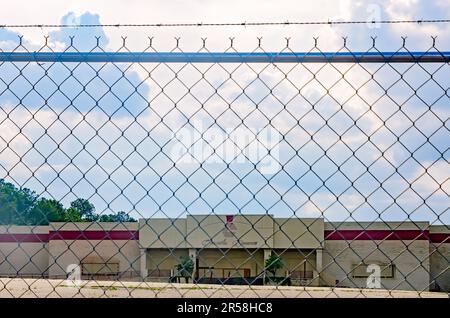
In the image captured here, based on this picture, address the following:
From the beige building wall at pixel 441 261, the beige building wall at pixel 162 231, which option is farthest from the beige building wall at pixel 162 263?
the beige building wall at pixel 441 261

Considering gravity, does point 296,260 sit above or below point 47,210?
above

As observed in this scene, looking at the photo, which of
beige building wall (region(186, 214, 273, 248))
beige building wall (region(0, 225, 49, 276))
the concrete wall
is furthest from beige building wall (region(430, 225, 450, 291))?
beige building wall (region(0, 225, 49, 276))

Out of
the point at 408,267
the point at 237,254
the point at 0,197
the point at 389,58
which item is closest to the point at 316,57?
the point at 389,58

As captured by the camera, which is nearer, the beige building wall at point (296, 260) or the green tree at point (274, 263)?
the green tree at point (274, 263)

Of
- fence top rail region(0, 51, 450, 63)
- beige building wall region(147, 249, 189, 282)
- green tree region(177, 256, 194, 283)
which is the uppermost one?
beige building wall region(147, 249, 189, 282)

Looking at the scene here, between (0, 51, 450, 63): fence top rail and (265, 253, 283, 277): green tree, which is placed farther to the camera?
(265, 253, 283, 277): green tree

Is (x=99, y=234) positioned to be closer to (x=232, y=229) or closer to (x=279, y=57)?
(x=232, y=229)

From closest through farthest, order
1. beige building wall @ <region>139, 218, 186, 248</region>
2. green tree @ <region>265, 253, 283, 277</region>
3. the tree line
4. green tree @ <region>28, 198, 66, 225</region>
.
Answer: the tree line → green tree @ <region>28, 198, 66, 225</region> → beige building wall @ <region>139, 218, 186, 248</region> → green tree @ <region>265, 253, 283, 277</region>

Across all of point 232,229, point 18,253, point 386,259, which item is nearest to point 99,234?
point 232,229

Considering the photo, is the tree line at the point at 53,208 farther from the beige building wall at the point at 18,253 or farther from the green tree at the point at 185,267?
the green tree at the point at 185,267

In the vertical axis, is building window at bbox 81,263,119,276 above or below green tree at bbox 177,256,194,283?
above

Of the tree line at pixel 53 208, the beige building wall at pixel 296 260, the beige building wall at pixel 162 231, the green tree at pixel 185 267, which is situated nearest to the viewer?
the tree line at pixel 53 208

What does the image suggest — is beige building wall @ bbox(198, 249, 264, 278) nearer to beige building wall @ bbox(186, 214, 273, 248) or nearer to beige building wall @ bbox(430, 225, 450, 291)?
beige building wall @ bbox(186, 214, 273, 248)
